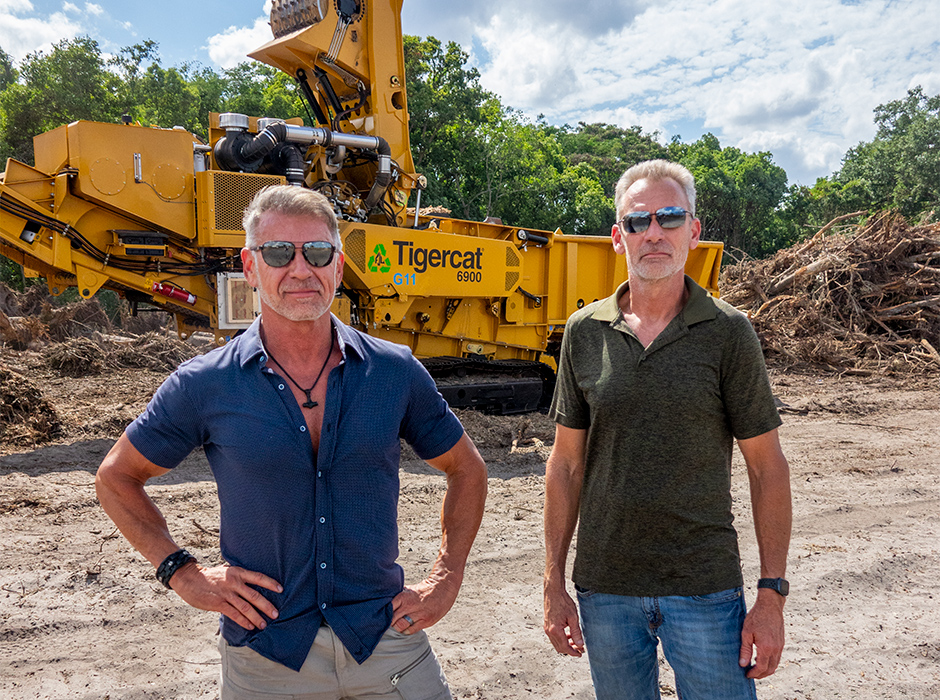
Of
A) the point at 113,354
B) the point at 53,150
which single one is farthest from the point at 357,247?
the point at 113,354

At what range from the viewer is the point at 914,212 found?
107 ft

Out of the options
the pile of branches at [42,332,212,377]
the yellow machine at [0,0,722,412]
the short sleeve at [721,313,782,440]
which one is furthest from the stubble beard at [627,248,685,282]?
the pile of branches at [42,332,212,377]

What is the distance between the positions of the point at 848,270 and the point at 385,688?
15952 mm

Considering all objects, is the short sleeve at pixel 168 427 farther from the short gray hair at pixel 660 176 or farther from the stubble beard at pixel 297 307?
the short gray hair at pixel 660 176

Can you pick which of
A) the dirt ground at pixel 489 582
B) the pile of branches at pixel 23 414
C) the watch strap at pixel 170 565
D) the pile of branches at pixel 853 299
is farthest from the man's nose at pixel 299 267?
the pile of branches at pixel 853 299

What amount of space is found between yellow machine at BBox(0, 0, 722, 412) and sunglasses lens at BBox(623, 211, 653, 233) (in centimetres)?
585

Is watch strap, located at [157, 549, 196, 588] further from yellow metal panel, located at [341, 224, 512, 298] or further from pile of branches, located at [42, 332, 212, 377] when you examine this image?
pile of branches, located at [42, 332, 212, 377]

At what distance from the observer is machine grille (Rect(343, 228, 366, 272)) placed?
8056 millimetres

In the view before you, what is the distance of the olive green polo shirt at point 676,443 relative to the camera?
221 cm

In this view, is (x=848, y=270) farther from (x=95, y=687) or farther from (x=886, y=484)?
(x=95, y=687)

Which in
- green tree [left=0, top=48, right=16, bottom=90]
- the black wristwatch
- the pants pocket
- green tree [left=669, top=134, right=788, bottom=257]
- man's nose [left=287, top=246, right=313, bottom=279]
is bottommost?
the pants pocket

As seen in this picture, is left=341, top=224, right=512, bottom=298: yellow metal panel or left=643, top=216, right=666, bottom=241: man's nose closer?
left=643, top=216, right=666, bottom=241: man's nose

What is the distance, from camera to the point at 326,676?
6.65ft

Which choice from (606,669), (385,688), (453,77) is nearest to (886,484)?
(606,669)
